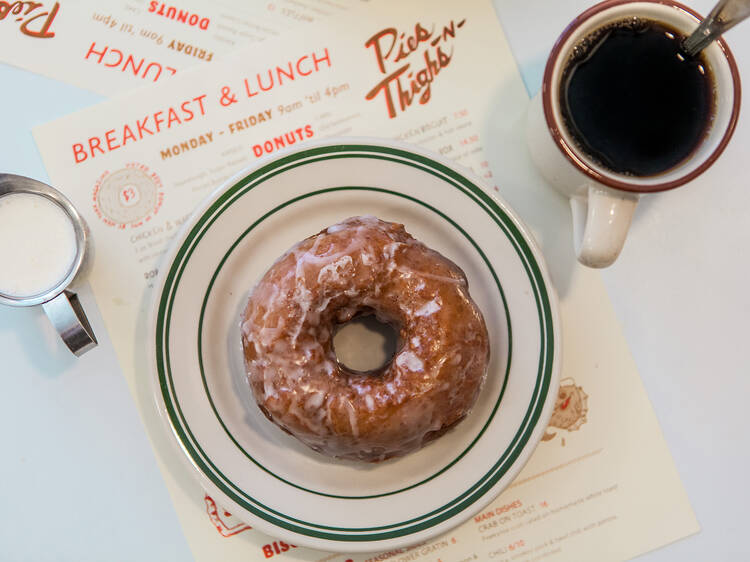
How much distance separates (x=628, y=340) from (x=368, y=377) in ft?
1.62

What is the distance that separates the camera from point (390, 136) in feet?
3.57

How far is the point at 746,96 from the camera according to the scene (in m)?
1.11

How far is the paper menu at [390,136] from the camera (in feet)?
3.48

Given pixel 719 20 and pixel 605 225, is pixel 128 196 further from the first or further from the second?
pixel 719 20

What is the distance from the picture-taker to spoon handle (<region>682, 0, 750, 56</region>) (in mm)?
834

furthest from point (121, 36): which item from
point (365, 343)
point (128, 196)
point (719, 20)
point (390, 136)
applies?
point (719, 20)

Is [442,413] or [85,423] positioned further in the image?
[85,423]

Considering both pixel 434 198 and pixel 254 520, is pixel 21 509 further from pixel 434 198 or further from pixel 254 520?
pixel 434 198

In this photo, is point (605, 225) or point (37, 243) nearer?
point (605, 225)

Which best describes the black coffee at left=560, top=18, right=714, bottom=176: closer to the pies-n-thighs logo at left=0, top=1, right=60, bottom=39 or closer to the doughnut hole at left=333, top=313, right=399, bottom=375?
the doughnut hole at left=333, top=313, right=399, bottom=375

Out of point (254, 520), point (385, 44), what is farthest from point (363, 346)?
point (385, 44)

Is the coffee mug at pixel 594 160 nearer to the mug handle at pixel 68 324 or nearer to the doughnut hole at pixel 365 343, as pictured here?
the doughnut hole at pixel 365 343

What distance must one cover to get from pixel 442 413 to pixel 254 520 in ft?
1.17

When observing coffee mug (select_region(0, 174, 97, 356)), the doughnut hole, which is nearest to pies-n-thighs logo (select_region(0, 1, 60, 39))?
coffee mug (select_region(0, 174, 97, 356))
